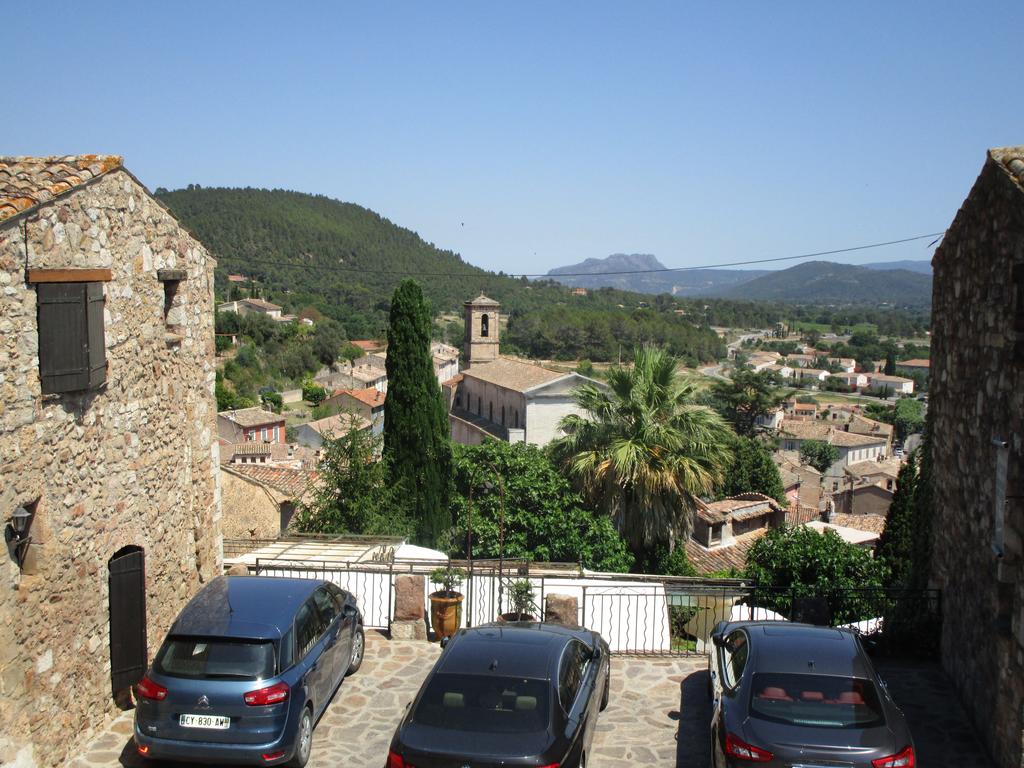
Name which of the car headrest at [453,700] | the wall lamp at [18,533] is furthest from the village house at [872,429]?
the wall lamp at [18,533]

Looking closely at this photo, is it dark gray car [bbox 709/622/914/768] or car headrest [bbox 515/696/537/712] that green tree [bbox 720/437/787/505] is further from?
car headrest [bbox 515/696/537/712]

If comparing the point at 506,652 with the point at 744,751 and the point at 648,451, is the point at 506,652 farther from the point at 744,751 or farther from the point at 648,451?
the point at 648,451

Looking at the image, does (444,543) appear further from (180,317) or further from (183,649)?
(183,649)

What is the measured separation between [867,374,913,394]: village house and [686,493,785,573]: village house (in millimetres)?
114423

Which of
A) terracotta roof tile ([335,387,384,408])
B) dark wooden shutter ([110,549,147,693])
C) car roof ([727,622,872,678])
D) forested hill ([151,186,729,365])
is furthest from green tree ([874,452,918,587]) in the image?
forested hill ([151,186,729,365])

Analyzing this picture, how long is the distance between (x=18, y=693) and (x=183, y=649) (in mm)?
1312

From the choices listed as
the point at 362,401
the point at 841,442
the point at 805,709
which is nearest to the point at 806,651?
the point at 805,709

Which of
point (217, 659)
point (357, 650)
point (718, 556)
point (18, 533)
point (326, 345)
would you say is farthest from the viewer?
point (326, 345)

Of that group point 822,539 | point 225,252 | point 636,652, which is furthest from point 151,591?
point 225,252

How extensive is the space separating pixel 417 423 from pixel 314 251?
132179 mm

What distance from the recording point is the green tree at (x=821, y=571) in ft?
50.4

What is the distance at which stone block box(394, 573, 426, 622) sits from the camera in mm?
11570

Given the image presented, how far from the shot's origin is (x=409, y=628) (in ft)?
38.2

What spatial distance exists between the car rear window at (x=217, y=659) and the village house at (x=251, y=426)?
53.8 metres
